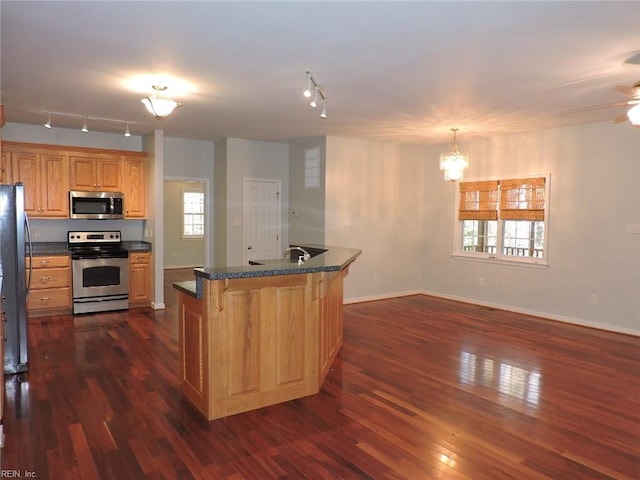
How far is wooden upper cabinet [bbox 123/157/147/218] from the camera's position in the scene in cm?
670

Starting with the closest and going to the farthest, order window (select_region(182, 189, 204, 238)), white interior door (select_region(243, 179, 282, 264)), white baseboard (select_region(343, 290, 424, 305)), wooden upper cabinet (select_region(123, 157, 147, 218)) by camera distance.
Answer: wooden upper cabinet (select_region(123, 157, 147, 218)) < white baseboard (select_region(343, 290, 424, 305)) < white interior door (select_region(243, 179, 282, 264)) < window (select_region(182, 189, 204, 238))

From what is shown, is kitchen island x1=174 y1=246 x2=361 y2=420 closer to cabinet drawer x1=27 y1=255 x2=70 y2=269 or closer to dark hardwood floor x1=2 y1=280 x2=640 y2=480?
dark hardwood floor x1=2 y1=280 x2=640 y2=480

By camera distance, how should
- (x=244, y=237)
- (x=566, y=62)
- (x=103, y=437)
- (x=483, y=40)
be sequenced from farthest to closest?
(x=244, y=237), (x=566, y=62), (x=483, y=40), (x=103, y=437)

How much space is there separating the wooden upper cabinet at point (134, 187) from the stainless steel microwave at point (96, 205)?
111 millimetres

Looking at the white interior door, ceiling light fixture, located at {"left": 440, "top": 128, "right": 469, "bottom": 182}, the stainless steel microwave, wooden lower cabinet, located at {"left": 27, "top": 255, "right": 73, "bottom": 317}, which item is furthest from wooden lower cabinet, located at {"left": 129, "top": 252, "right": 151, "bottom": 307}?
ceiling light fixture, located at {"left": 440, "top": 128, "right": 469, "bottom": 182}

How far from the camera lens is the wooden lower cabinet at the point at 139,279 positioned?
654cm

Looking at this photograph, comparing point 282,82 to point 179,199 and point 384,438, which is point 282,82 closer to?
point 384,438

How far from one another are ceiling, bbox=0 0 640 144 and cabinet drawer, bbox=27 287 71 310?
230 cm

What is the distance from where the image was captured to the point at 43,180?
612cm

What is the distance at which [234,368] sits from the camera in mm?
3135

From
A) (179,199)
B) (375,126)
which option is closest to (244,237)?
(375,126)

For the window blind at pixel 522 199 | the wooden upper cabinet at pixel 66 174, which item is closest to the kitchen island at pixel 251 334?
the wooden upper cabinet at pixel 66 174

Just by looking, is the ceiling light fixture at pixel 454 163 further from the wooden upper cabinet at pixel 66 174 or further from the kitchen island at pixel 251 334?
the wooden upper cabinet at pixel 66 174

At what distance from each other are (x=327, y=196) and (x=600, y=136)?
12.3 feet
